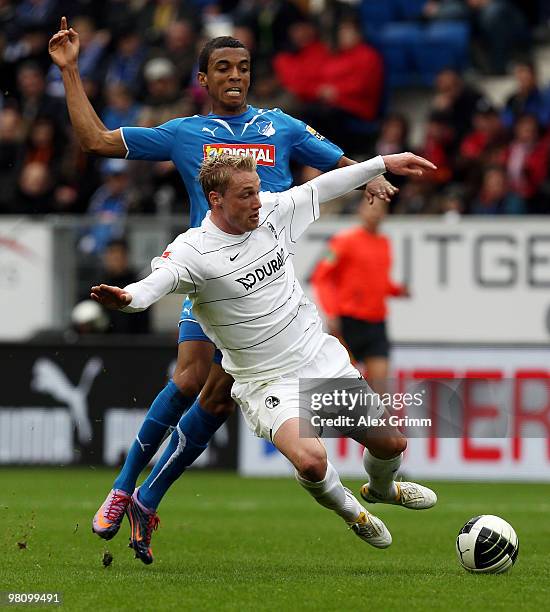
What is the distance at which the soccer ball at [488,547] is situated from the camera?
7.25 m

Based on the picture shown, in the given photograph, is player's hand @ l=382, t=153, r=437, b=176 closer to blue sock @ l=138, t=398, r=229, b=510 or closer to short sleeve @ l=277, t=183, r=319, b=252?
short sleeve @ l=277, t=183, r=319, b=252

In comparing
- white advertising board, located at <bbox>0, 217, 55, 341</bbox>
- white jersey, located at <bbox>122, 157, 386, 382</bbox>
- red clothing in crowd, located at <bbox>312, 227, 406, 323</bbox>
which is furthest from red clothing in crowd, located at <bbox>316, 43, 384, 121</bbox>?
white jersey, located at <bbox>122, 157, 386, 382</bbox>

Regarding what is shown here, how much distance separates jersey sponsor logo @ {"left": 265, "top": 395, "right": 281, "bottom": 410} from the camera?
7215 mm

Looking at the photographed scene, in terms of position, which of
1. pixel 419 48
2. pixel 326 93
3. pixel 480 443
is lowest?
pixel 480 443

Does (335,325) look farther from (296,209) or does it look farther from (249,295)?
(249,295)

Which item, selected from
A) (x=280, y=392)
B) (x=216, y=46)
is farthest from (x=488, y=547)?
(x=216, y=46)

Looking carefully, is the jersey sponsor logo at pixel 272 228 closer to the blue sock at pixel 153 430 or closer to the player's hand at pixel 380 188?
the player's hand at pixel 380 188

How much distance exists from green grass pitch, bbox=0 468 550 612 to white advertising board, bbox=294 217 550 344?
7.75 ft

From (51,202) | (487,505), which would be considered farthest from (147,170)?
(487,505)

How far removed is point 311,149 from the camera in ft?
26.8

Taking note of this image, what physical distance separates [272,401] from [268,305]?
1.58 ft

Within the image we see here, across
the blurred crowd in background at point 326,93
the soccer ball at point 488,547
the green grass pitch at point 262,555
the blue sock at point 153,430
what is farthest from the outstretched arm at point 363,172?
the blurred crowd in background at point 326,93

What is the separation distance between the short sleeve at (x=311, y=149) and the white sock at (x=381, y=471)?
1.67 meters

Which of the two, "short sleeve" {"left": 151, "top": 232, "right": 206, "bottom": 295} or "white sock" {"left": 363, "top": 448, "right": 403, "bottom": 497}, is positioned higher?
"short sleeve" {"left": 151, "top": 232, "right": 206, "bottom": 295}
